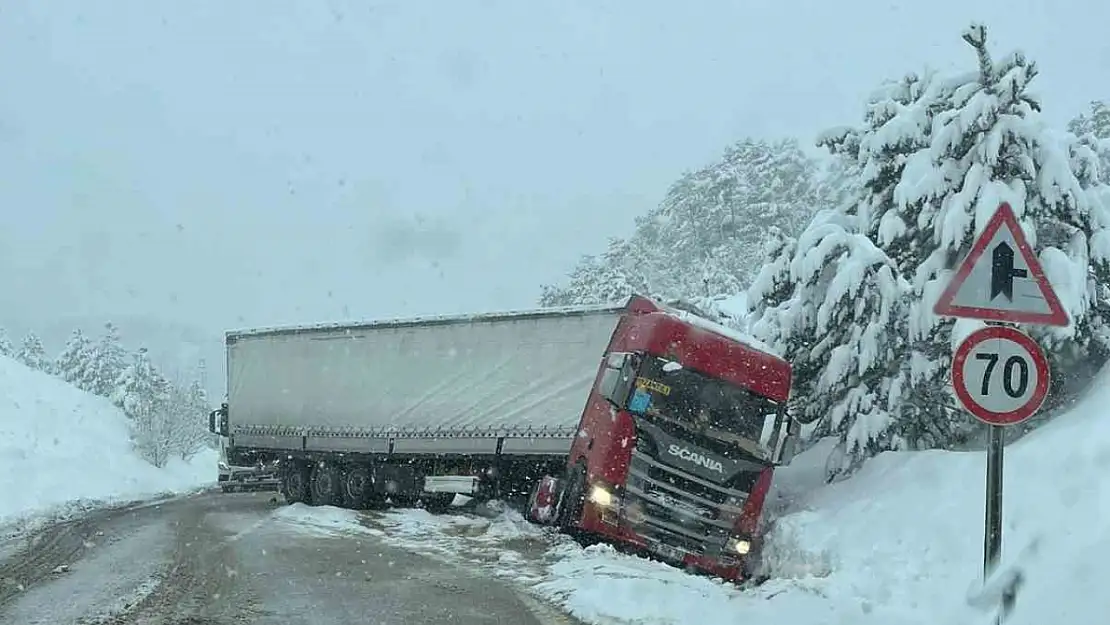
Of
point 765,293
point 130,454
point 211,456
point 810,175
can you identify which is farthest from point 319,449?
point 211,456

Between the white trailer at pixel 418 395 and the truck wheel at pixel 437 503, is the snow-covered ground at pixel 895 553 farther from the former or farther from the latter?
the truck wheel at pixel 437 503

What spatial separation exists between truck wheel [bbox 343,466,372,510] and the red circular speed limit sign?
49.4 ft

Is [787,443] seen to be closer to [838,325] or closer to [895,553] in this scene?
[838,325]

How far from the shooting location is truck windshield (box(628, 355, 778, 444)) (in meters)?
12.9

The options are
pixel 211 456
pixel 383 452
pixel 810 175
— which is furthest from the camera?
pixel 211 456

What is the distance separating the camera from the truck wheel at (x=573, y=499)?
1333 centimetres

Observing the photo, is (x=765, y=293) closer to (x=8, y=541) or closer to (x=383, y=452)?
(x=383, y=452)

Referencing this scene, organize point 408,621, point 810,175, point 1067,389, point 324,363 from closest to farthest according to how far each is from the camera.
Answer: point 408,621 → point 1067,389 → point 324,363 → point 810,175

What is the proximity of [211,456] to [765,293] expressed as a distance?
248ft

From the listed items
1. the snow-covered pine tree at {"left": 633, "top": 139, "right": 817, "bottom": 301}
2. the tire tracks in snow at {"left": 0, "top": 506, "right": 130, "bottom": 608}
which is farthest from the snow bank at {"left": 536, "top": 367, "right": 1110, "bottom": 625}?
the snow-covered pine tree at {"left": 633, "top": 139, "right": 817, "bottom": 301}

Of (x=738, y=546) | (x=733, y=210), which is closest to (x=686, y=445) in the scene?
(x=738, y=546)

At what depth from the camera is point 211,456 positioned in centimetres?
8388

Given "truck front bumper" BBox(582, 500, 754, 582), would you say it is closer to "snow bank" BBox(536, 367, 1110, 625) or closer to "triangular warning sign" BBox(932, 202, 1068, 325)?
"snow bank" BBox(536, 367, 1110, 625)

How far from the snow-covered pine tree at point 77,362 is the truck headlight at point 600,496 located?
79.5 meters
